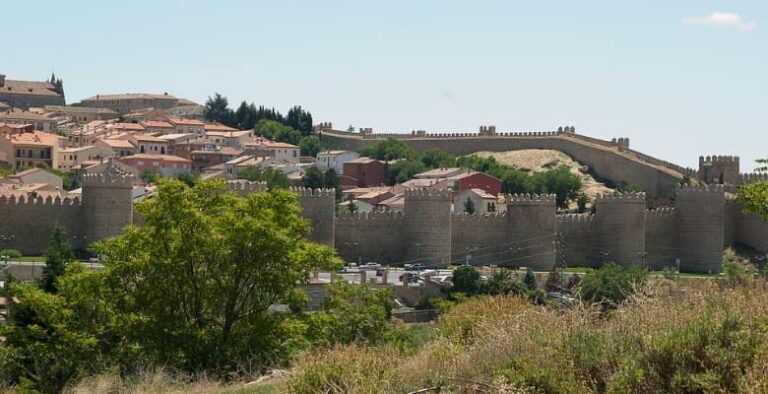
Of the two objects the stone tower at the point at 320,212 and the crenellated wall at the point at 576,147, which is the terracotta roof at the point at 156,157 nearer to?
the crenellated wall at the point at 576,147

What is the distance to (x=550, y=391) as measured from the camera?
14.5m

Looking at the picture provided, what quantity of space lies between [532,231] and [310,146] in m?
42.3

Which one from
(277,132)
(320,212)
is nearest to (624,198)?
(320,212)

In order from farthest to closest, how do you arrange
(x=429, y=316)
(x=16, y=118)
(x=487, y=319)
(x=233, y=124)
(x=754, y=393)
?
(x=233, y=124)
(x=16, y=118)
(x=429, y=316)
(x=487, y=319)
(x=754, y=393)

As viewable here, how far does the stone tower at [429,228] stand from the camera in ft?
150

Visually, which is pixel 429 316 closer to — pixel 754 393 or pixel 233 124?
pixel 754 393

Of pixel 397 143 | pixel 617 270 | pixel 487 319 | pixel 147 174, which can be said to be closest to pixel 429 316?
pixel 617 270

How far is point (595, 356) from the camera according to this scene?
1455cm

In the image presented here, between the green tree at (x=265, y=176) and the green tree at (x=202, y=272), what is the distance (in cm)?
3759

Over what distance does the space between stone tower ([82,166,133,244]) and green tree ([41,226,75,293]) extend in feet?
5.70

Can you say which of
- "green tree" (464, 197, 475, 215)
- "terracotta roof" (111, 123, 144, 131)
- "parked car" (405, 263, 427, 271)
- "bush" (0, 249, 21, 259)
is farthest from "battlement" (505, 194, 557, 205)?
"terracotta roof" (111, 123, 144, 131)

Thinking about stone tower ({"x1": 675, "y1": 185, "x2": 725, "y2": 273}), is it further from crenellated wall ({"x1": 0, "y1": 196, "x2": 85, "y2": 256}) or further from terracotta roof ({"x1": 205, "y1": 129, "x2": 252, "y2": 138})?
terracotta roof ({"x1": 205, "y1": 129, "x2": 252, "y2": 138})

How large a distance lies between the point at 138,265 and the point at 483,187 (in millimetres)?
45721

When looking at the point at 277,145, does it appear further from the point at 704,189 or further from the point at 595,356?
the point at 595,356
